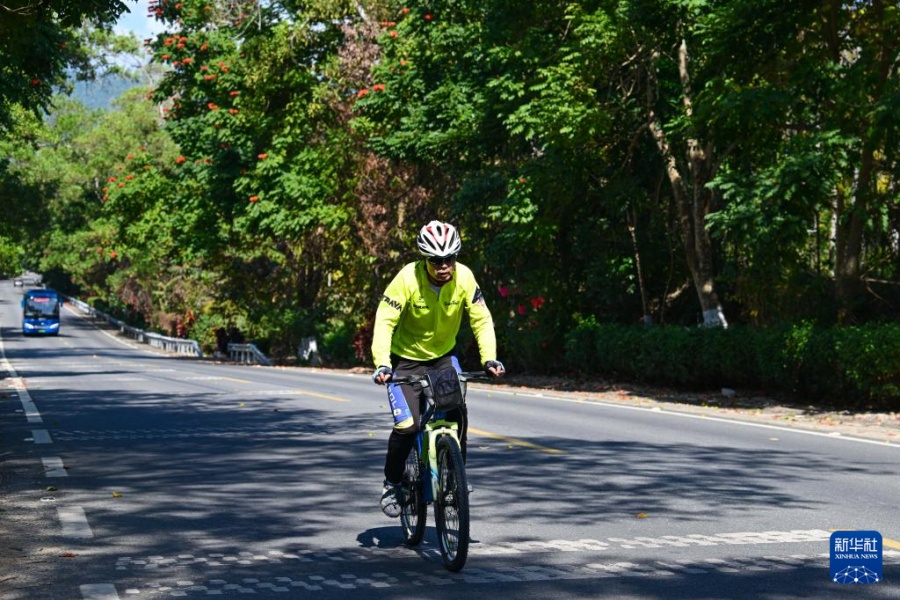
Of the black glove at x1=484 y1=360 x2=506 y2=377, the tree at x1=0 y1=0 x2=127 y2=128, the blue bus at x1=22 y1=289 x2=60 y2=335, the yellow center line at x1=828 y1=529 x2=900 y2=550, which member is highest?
the tree at x1=0 y1=0 x2=127 y2=128

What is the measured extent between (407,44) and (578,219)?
26.0ft

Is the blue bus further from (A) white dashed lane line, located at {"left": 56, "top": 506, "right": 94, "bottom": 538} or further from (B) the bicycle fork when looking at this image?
A: (B) the bicycle fork

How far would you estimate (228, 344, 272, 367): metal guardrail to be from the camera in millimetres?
53578

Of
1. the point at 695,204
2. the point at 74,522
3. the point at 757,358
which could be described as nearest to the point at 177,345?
the point at 695,204

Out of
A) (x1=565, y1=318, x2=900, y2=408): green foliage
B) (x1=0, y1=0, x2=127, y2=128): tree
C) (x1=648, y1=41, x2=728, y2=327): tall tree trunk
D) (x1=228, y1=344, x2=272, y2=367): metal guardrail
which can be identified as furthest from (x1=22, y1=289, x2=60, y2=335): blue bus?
(x1=0, y1=0, x2=127, y2=128): tree

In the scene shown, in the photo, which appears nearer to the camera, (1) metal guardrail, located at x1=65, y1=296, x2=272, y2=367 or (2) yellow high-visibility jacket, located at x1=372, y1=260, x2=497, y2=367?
(2) yellow high-visibility jacket, located at x1=372, y1=260, x2=497, y2=367

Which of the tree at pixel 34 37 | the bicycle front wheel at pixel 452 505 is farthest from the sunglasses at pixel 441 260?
the tree at pixel 34 37

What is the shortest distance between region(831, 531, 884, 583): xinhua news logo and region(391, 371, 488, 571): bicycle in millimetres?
2069

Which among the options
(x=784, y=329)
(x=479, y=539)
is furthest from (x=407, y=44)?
(x=479, y=539)

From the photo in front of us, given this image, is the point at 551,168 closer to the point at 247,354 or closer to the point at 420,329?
the point at 420,329

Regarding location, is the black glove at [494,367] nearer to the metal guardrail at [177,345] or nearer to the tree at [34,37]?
the tree at [34,37]

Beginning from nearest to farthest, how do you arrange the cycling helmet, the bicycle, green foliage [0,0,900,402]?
the bicycle → the cycling helmet → green foliage [0,0,900,402]

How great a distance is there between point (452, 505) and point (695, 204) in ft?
62.6

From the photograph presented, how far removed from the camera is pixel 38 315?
8962 cm
